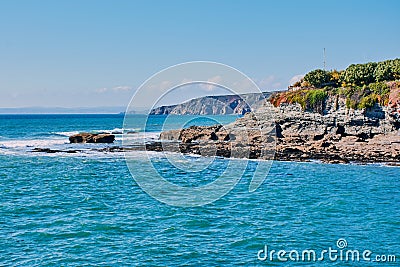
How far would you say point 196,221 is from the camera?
78.6 feet

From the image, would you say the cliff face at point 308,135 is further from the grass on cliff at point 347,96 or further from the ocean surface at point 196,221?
the ocean surface at point 196,221

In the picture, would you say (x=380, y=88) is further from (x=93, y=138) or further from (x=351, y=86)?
(x=93, y=138)

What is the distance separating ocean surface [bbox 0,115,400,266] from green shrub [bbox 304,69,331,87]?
33.0 meters

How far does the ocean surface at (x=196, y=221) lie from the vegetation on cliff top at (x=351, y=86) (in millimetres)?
20316

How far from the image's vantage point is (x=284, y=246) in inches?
789

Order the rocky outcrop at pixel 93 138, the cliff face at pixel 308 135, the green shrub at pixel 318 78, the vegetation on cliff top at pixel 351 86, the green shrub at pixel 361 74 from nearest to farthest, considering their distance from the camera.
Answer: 1. the cliff face at pixel 308 135
2. the vegetation on cliff top at pixel 351 86
3. the green shrub at pixel 361 74
4. the rocky outcrop at pixel 93 138
5. the green shrub at pixel 318 78

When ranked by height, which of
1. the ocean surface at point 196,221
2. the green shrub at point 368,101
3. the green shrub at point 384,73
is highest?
the green shrub at point 384,73

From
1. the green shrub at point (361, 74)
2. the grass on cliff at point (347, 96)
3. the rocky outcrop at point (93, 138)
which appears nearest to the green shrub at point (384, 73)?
the green shrub at point (361, 74)

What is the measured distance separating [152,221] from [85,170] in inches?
781

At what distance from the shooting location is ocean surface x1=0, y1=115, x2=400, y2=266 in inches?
744

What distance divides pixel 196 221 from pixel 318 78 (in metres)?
51.5

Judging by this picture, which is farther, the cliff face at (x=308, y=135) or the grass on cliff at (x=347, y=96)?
the grass on cliff at (x=347, y=96)

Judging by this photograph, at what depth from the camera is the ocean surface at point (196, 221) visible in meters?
18.9

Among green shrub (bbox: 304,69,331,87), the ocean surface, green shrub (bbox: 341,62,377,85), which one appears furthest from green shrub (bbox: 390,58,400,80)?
the ocean surface
